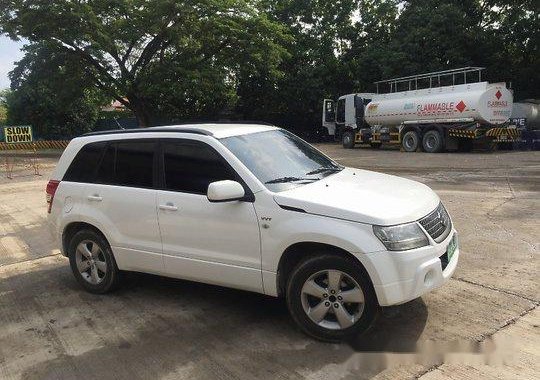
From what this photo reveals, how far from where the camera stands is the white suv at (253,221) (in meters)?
3.74

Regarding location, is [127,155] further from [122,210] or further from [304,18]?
[304,18]

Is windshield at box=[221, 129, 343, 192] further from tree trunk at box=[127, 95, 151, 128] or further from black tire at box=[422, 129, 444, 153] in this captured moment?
tree trunk at box=[127, 95, 151, 128]

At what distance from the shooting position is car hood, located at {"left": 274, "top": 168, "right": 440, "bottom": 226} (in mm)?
3729

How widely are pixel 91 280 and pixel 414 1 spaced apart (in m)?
30.3

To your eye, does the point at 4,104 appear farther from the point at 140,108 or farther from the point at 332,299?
the point at 332,299

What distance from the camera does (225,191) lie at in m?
4.06

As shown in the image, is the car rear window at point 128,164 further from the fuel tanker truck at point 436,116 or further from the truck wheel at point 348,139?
the truck wheel at point 348,139

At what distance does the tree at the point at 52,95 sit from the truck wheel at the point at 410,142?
18.4 meters

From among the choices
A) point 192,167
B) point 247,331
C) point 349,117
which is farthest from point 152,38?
point 247,331

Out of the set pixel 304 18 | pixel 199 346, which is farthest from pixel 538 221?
pixel 304 18

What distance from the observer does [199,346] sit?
402 centimetres

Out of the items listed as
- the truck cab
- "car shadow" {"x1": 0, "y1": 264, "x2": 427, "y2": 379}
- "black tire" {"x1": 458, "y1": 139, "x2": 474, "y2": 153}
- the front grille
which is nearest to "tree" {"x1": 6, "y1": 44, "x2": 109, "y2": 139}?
the truck cab

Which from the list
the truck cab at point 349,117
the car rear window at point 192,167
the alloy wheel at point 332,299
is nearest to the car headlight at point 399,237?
the alloy wheel at point 332,299

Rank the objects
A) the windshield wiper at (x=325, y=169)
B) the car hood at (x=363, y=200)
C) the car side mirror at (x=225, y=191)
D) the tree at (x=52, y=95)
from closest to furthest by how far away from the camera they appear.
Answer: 1. the car hood at (x=363, y=200)
2. the car side mirror at (x=225, y=191)
3. the windshield wiper at (x=325, y=169)
4. the tree at (x=52, y=95)
